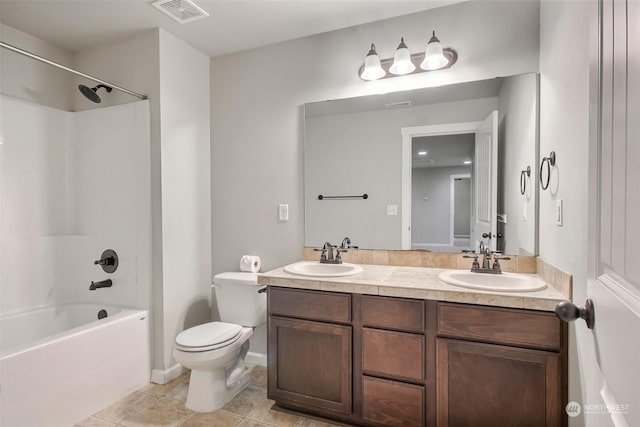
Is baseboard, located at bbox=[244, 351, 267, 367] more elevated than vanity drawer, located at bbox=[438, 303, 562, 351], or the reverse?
vanity drawer, located at bbox=[438, 303, 562, 351]

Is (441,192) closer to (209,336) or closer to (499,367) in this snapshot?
(499,367)

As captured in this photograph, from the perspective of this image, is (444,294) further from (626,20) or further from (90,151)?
(90,151)

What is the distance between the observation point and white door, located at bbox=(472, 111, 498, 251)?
2021 mm

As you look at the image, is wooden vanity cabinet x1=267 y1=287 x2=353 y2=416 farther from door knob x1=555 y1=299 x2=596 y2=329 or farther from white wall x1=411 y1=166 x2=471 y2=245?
door knob x1=555 y1=299 x2=596 y2=329

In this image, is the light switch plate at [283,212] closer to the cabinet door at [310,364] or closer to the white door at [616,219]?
the cabinet door at [310,364]

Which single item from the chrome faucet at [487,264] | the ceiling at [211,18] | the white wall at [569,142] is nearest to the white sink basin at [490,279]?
the chrome faucet at [487,264]

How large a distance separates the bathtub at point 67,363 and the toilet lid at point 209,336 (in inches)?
18.3

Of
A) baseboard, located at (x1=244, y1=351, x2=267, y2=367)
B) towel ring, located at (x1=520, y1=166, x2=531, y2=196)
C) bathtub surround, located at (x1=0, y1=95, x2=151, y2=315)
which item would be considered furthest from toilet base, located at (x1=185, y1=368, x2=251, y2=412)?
towel ring, located at (x1=520, y1=166, x2=531, y2=196)

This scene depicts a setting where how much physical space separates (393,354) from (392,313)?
0.21m

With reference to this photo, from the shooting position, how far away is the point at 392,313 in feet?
5.61

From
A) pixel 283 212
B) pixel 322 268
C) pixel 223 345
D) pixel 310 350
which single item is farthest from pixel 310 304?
pixel 283 212

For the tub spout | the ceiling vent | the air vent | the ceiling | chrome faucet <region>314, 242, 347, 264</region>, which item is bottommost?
the tub spout

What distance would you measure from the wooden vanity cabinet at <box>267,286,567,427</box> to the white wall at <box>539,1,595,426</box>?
0.15 m

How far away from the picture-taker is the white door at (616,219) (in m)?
0.52
